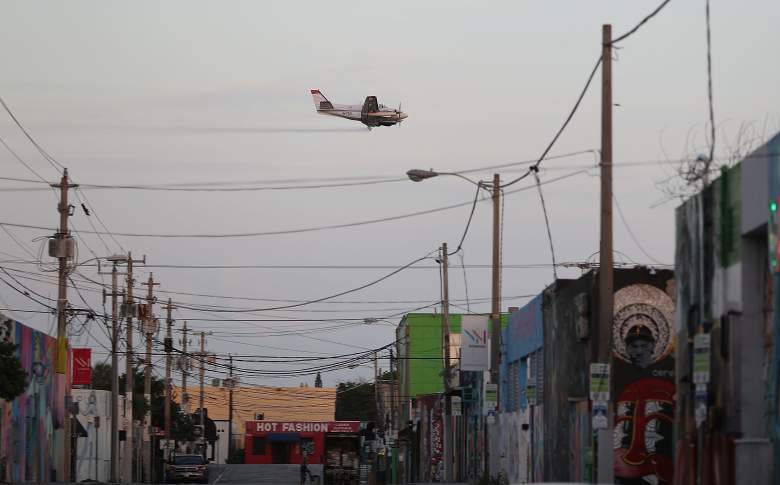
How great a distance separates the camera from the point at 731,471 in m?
21.2

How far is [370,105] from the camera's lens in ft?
183

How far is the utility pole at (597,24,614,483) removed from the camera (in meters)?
23.0

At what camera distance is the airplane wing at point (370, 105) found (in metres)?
55.5

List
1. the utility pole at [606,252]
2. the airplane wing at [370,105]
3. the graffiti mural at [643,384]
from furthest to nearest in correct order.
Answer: the airplane wing at [370,105] < the graffiti mural at [643,384] < the utility pole at [606,252]

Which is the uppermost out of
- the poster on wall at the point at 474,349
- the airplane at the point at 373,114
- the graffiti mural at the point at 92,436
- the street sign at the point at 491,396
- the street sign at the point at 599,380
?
the airplane at the point at 373,114

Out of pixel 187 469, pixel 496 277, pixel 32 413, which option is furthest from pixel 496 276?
pixel 187 469

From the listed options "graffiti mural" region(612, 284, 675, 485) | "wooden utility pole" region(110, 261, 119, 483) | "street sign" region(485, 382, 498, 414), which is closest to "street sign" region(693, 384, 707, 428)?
"graffiti mural" region(612, 284, 675, 485)

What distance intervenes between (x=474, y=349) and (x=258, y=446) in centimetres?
7480

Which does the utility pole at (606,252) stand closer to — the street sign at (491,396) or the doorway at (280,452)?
the street sign at (491,396)

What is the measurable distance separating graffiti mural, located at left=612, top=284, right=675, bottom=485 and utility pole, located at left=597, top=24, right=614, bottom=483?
244 inches

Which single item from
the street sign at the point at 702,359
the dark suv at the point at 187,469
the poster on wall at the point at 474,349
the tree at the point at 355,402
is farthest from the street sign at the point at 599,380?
the tree at the point at 355,402

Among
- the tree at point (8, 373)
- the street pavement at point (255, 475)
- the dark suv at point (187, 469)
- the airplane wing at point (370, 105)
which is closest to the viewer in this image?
the tree at point (8, 373)

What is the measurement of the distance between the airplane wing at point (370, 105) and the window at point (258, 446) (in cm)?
6746

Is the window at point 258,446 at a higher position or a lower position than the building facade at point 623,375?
lower
